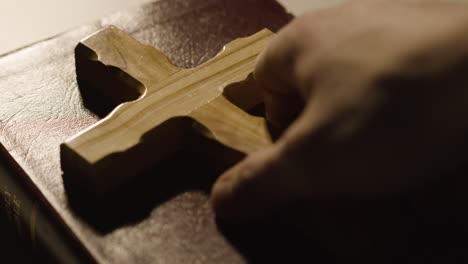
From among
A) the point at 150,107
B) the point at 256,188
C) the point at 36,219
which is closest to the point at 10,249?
the point at 36,219

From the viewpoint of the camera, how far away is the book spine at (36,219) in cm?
60

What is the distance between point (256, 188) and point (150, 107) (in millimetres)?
163

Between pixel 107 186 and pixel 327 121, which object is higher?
pixel 327 121

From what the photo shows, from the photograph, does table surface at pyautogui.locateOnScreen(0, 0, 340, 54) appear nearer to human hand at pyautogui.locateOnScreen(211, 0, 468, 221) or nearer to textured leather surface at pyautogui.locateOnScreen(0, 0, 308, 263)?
textured leather surface at pyautogui.locateOnScreen(0, 0, 308, 263)

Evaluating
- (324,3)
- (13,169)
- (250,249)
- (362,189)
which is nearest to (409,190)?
(362,189)

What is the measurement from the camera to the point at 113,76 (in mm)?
694

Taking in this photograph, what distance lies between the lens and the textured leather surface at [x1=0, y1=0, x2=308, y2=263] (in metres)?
0.57

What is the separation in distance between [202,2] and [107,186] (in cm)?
41

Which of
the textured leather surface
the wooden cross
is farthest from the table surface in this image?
the wooden cross

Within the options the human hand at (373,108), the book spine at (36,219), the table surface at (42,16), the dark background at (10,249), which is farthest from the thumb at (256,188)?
the table surface at (42,16)

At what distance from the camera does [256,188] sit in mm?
521

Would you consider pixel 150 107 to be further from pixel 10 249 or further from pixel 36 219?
pixel 10 249

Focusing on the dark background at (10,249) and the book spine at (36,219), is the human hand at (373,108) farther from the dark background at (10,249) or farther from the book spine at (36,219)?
the dark background at (10,249)

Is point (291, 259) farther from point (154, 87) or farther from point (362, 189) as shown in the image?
point (154, 87)
